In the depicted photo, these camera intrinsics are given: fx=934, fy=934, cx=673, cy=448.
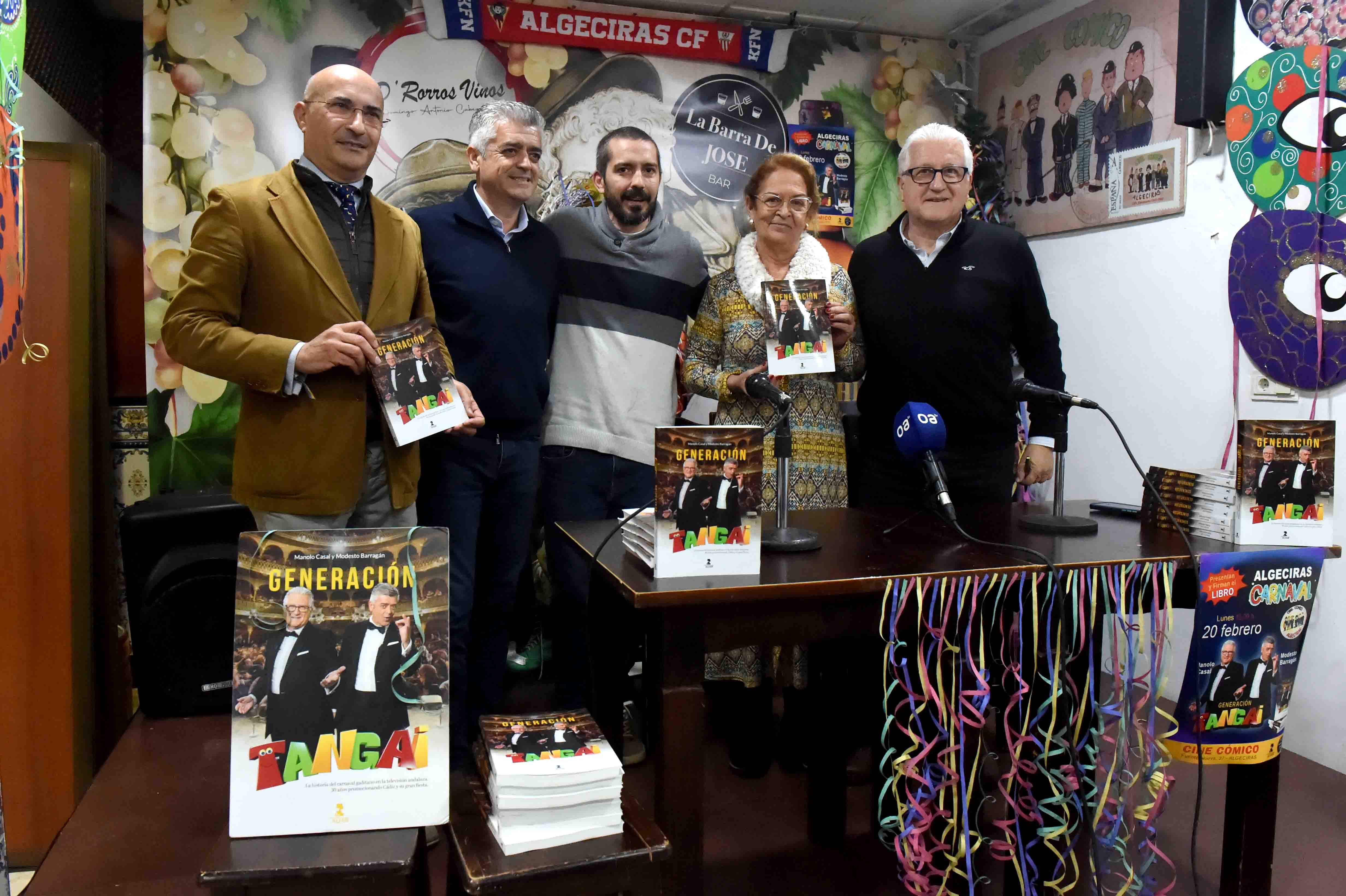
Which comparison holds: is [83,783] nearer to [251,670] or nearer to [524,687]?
[524,687]

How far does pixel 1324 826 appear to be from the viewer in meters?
2.47

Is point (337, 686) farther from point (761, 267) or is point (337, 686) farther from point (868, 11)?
point (868, 11)

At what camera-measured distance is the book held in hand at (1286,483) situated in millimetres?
1825

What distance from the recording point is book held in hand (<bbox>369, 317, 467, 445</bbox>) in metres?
1.92

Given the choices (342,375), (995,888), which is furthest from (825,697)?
(342,375)

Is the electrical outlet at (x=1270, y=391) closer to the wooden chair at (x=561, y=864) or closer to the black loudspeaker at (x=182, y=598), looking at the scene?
the wooden chair at (x=561, y=864)

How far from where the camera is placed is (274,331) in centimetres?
198

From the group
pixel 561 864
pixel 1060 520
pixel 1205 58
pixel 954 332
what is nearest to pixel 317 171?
pixel 561 864

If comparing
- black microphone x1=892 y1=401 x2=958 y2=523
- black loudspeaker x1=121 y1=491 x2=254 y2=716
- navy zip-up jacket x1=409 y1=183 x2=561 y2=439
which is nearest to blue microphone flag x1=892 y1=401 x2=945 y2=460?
black microphone x1=892 y1=401 x2=958 y2=523

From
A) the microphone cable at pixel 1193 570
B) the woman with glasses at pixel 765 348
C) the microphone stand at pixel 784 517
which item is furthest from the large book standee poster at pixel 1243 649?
the woman with glasses at pixel 765 348

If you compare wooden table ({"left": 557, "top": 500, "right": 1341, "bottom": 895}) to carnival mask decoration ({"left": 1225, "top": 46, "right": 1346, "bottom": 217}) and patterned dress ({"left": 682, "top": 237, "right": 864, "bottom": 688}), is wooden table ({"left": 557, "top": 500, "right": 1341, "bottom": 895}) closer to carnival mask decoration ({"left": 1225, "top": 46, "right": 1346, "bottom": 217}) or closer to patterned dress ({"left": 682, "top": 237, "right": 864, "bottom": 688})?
patterned dress ({"left": 682, "top": 237, "right": 864, "bottom": 688})

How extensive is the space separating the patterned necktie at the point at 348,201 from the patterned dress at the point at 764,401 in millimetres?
967

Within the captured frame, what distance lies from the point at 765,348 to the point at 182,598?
69.8 inches

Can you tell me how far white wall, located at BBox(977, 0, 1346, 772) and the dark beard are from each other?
6.36ft
